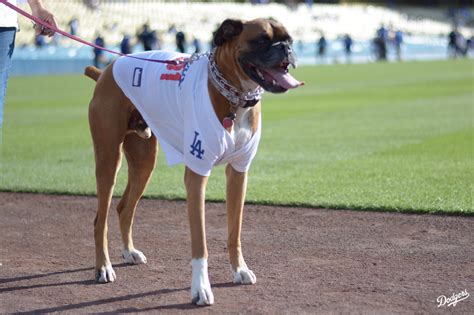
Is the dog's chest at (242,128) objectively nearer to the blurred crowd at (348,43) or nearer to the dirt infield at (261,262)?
the dirt infield at (261,262)

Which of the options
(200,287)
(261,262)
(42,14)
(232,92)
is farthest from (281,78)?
(42,14)

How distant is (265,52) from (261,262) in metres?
1.93

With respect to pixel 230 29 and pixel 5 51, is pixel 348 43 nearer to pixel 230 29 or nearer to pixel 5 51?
pixel 5 51

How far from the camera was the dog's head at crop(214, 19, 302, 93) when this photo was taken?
5.18m

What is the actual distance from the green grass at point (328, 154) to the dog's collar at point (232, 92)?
11.1 feet

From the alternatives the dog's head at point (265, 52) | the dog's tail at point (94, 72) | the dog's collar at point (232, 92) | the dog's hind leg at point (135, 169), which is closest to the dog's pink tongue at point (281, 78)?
the dog's head at point (265, 52)

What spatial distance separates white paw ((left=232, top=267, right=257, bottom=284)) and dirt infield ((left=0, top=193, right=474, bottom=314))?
7cm

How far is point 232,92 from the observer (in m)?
5.41

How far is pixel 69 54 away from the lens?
145ft

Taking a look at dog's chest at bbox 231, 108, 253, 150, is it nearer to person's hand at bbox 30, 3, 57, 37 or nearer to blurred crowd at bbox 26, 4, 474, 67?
person's hand at bbox 30, 3, 57, 37

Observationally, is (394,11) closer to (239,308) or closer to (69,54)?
(69,54)

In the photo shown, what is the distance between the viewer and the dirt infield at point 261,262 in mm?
5336

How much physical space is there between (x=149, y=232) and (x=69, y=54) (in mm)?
37850

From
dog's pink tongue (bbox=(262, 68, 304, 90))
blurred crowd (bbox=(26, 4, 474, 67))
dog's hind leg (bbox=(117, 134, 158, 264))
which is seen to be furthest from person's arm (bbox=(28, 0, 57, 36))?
blurred crowd (bbox=(26, 4, 474, 67))
